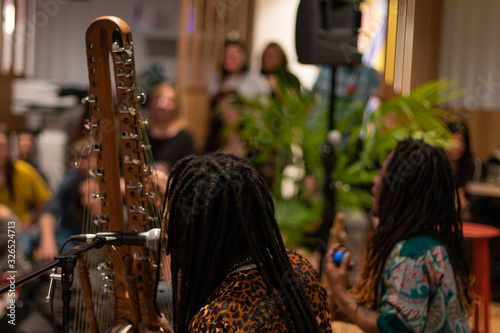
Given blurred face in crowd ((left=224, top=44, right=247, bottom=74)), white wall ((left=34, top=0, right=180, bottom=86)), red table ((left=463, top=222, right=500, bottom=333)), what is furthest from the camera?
white wall ((left=34, top=0, right=180, bottom=86))

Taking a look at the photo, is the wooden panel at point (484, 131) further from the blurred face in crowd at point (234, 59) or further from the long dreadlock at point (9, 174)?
the long dreadlock at point (9, 174)

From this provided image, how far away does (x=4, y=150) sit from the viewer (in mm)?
3412

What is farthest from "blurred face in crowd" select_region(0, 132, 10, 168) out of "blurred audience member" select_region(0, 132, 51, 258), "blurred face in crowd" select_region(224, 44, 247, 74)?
"blurred face in crowd" select_region(224, 44, 247, 74)

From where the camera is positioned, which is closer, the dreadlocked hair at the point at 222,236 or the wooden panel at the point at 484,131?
the dreadlocked hair at the point at 222,236

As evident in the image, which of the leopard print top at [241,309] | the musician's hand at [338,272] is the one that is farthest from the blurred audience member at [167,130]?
the leopard print top at [241,309]

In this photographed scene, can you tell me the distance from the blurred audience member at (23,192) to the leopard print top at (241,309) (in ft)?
8.27

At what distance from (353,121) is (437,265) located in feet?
5.35

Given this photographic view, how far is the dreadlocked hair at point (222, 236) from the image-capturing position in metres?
1.09

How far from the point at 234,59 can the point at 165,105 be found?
73cm

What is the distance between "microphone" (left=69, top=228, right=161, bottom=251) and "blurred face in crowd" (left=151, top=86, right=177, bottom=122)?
246 cm

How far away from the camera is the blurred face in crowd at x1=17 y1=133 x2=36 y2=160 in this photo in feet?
12.9

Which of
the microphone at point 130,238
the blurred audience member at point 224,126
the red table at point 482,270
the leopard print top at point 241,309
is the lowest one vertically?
the red table at point 482,270

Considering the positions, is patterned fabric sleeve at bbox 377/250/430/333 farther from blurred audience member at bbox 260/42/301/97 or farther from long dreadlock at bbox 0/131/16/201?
long dreadlock at bbox 0/131/16/201

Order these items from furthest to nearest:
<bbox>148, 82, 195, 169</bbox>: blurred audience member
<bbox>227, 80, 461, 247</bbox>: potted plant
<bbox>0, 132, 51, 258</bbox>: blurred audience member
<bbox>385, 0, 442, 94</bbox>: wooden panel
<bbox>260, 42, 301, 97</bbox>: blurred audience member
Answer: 1. <bbox>260, 42, 301, 97</bbox>: blurred audience member
2. <bbox>385, 0, 442, 94</bbox>: wooden panel
3. <bbox>148, 82, 195, 169</bbox>: blurred audience member
4. <bbox>0, 132, 51, 258</bbox>: blurred audience member
5. <bbox>227, 80, 461, 247</bbox>: potted plant
